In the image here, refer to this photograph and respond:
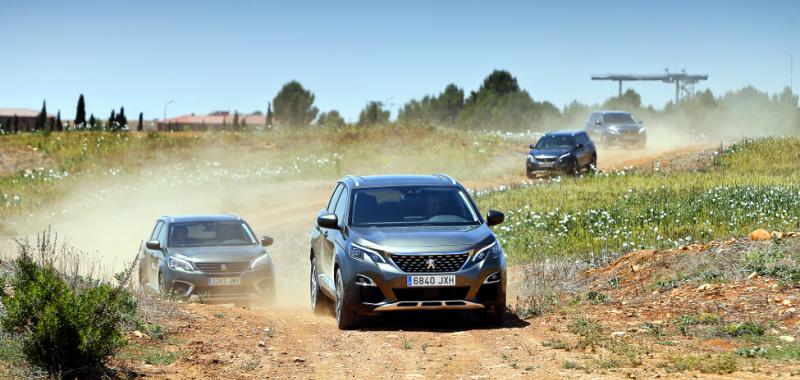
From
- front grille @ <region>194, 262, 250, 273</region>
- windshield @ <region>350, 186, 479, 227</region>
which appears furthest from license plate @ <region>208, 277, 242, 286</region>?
windshield @ <region>350, 186, 479, 227</region>

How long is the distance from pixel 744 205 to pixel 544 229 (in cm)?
427

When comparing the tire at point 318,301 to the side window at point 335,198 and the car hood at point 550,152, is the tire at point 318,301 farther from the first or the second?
the car hood at point 550,152

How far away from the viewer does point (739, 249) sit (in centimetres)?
1656

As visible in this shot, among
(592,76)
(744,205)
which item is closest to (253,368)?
(744,205)

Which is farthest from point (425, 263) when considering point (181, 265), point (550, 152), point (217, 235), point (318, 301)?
point (550, 152)

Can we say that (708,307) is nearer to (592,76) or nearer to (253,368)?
(253,368)

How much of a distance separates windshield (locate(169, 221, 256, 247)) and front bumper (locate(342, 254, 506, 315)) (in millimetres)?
6559

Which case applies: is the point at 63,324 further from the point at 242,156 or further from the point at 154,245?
the point at 242,156

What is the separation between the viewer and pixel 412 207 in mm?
14469

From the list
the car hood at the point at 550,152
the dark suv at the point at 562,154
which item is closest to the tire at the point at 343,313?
the dark suv at the point at 562,154

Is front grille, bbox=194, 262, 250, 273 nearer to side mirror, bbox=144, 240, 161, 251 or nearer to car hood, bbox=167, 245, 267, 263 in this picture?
car hood, bbox=167, 245, 267, 263

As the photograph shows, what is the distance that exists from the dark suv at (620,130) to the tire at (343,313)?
41.5m

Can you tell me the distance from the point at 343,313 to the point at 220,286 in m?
5.35

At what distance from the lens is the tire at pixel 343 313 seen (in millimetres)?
13367
